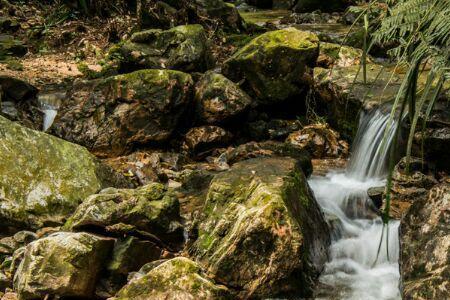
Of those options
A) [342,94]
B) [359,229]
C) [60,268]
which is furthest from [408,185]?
[60,268]

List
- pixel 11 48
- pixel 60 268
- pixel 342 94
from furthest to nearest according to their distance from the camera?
pixel 11 48 → pixel 342 94 → pixel 60 268

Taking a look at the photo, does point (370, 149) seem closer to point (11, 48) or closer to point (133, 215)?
point (133, 215)

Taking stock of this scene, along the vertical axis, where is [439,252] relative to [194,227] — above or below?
above

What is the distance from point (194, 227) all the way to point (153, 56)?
5.57 metres

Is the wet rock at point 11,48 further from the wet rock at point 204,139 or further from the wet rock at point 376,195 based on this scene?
the wet rock at point 376,195

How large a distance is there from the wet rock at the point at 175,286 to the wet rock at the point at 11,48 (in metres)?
8.76

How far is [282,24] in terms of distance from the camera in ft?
49.0

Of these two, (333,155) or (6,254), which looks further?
(333,155)

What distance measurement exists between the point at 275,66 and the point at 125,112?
2.49 meters

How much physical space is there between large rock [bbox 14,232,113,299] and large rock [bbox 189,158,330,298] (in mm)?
833

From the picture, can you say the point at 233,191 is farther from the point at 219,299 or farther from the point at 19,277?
the point at 19,277

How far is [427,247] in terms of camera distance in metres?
3.24

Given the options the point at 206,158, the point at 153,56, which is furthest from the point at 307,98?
the point at 153,56

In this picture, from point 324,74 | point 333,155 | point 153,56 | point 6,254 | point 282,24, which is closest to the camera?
point 6,254
